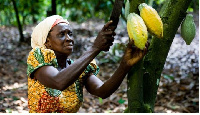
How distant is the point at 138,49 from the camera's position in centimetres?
123

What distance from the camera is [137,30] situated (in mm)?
1092

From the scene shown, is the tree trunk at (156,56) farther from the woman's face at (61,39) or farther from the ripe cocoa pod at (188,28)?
the woman's face at (61,39)

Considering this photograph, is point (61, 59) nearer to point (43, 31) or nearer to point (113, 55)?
point (43, 31)

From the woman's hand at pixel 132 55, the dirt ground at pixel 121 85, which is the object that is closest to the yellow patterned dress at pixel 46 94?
the woman's hand at pixel 132 55

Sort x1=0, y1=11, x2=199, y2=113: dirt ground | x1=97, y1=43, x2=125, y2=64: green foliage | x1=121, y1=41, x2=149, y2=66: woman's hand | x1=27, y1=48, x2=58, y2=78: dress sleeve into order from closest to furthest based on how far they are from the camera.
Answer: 1. x1=121, y1=41, x2=149, y2=66: woman's hand
2. x1=27, y1=48, x2=58, y2=78: dress sleeve
3. x1=0, y1=11, x2=199, y2=113: dirt ground
4. x1=97, y1=43, x2=125, y2=64: green foliage

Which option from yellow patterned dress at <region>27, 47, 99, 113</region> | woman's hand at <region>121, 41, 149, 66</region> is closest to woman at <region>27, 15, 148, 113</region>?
yellow patterned dress at <region>27, 47, 99, 113</region>

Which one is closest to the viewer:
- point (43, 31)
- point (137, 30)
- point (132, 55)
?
point (137, 30)

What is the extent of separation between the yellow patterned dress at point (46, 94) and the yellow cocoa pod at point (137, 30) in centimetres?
58

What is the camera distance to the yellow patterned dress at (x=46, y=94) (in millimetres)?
1526

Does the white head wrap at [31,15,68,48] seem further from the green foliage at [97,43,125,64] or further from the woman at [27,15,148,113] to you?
the green foliage at [97,43,125,64]

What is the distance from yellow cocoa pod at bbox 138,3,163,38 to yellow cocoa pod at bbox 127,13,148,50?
0.03 meters

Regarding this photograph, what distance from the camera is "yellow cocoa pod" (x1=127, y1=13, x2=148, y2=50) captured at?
1.09 metres

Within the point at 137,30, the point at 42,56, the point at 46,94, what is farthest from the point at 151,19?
the point at 46,94

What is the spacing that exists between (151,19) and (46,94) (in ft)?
2.60
